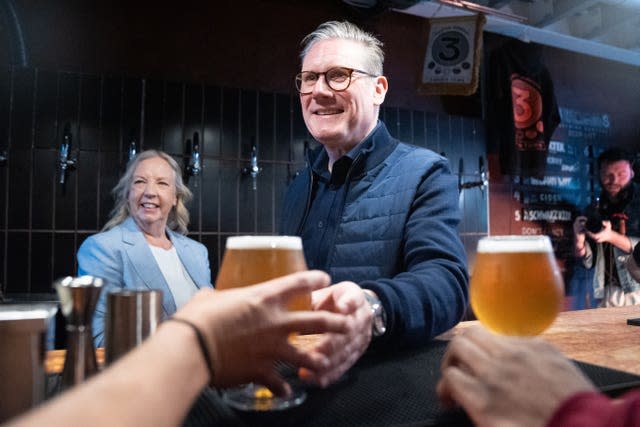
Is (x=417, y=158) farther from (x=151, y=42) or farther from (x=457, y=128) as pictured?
(x=457, y=128)

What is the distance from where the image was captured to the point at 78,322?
0.65m

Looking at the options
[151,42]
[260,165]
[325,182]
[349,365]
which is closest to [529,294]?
[349,365]

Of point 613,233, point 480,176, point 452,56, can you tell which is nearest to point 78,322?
point 452,56

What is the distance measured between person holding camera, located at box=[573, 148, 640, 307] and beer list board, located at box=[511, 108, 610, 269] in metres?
0.30

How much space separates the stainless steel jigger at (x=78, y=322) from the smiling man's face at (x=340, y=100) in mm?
1290

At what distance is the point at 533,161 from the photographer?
5.16 metres

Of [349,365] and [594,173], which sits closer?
[349,365]

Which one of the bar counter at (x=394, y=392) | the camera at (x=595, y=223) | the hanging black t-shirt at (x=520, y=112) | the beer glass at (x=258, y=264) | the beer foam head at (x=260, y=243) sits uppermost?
the hanging black t-shirt at (x=520, y=112)

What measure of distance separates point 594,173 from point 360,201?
16.5 ft

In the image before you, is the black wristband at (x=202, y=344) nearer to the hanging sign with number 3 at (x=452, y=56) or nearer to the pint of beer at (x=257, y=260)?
the pint of beer at (x=257, y=260)

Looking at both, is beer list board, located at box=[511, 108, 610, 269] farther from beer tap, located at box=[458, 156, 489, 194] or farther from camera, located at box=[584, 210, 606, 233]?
beer tap, located at box=[458, 156, 489, 194]

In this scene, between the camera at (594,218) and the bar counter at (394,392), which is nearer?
the bar counter at (394,392)

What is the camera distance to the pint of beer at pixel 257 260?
0.80 m

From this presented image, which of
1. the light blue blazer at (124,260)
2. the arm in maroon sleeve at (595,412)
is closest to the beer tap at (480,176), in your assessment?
the light blue blazer at (124,260)
